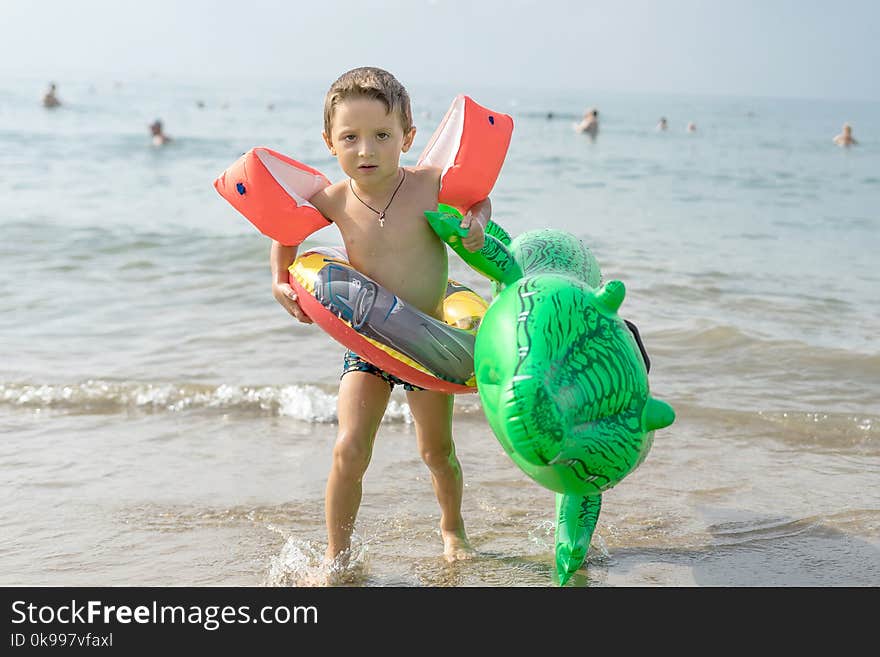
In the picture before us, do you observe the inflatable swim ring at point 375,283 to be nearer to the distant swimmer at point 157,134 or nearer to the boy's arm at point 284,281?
the boy's arm at point 284,281

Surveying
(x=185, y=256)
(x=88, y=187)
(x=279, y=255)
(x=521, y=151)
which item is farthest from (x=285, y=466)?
(x=521, y=151)

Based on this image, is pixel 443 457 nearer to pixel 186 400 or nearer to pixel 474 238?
pixel 474 238

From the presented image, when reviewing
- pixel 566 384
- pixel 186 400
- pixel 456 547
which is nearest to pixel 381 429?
pixel 186 400

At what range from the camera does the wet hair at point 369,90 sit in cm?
314

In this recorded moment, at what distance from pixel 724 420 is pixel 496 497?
1.60m

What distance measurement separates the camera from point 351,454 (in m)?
3.32

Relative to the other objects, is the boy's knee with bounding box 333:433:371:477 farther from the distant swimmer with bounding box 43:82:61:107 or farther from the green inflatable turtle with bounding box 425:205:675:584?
the distant swimmer with bounding box 43:82:61:107

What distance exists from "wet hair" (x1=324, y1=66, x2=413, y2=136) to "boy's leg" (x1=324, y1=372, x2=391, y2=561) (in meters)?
0.88

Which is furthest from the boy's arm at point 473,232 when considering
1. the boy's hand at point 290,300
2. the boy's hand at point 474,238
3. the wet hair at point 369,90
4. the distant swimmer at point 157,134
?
the distant swimmer at point 157,134

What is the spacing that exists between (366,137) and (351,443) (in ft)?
3.26

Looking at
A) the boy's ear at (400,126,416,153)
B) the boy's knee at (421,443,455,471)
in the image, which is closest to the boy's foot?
the boy's knee at (421,443,455,471)

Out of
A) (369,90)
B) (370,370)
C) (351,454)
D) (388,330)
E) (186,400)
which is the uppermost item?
(369,90)

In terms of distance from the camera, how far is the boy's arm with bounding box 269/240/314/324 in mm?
3381

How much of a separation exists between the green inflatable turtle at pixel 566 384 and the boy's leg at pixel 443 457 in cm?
78
